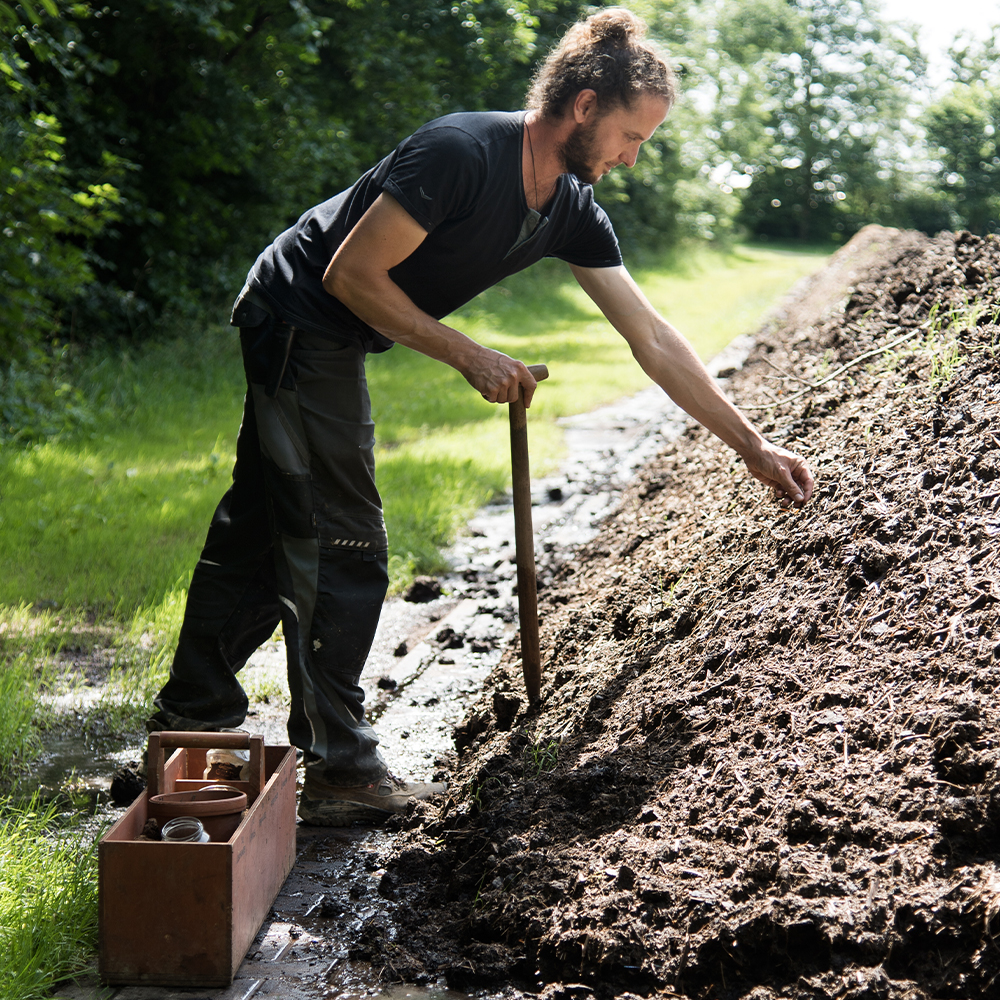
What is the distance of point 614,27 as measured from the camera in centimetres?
279

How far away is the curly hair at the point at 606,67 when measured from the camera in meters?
2.73

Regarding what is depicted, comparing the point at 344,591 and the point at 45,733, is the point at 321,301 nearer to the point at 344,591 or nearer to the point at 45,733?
the point at 344,591

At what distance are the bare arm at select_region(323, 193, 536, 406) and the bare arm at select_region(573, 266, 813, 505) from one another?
0.58 m

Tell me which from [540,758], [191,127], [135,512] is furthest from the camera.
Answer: [191,127]

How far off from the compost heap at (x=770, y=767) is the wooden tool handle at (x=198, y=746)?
482 millimetres

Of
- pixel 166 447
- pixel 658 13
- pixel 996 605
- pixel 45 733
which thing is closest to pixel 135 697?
pixel 45 733

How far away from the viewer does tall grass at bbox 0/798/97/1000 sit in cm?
213

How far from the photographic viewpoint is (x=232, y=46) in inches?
453

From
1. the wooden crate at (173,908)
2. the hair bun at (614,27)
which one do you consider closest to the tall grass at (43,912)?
the wooden crate at (173,908)

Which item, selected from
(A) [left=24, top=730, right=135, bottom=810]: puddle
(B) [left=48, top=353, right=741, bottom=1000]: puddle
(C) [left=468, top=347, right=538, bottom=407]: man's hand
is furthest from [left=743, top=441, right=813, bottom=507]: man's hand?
(A) [left=24, top=730, right=135, bottom=810]: puddle

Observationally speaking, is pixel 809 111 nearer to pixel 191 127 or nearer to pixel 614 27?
pixel 191 127

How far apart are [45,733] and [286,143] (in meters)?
10.2

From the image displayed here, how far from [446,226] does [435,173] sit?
21cm

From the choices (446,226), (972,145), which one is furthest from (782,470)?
(972,145)
